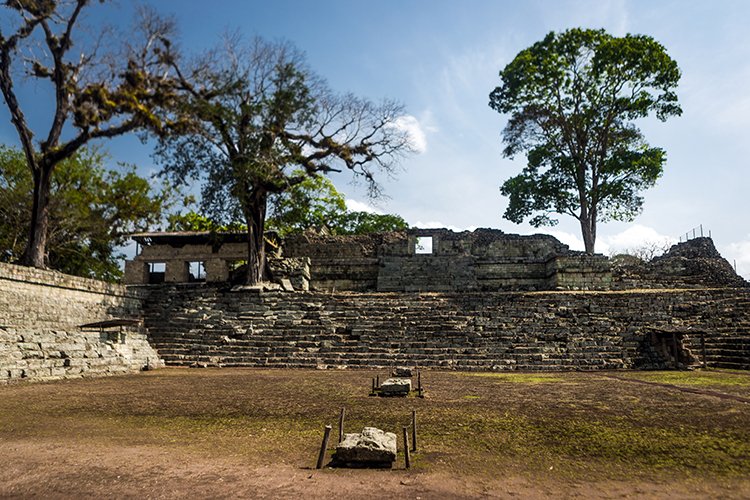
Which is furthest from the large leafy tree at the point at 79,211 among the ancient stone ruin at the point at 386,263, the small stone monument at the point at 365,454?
the small stone monument at the point at 365,454

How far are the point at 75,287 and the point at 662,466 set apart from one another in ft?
52.4

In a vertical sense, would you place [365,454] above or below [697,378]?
above

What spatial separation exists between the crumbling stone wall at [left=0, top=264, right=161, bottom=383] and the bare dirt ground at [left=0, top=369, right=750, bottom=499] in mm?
1456

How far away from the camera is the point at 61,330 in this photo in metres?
11.2

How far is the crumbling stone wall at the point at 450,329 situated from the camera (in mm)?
12289

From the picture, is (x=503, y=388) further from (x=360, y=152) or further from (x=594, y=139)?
(x=594, y=139)

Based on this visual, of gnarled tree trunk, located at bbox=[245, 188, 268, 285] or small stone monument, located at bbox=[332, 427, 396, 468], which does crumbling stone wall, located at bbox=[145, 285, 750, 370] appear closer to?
gnarled tree trunk, located at bbox=[245, 188, 268, 285]

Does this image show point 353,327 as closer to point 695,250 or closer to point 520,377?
point 520,377

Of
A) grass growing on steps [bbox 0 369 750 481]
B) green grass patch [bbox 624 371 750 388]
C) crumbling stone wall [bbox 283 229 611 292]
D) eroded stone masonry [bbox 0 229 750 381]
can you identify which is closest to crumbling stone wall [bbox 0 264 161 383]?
eroded stone masonry [bbox 0 229 750 381]

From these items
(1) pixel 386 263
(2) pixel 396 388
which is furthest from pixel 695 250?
(2) pixel 396 388

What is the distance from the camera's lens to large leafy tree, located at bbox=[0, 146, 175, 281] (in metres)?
23.6

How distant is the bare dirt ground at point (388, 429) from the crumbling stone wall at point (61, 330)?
4.78 ft

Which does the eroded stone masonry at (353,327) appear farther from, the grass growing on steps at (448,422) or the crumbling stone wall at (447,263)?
the grass growing on steps at (448,422)

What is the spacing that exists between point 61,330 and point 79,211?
52.2 ft
